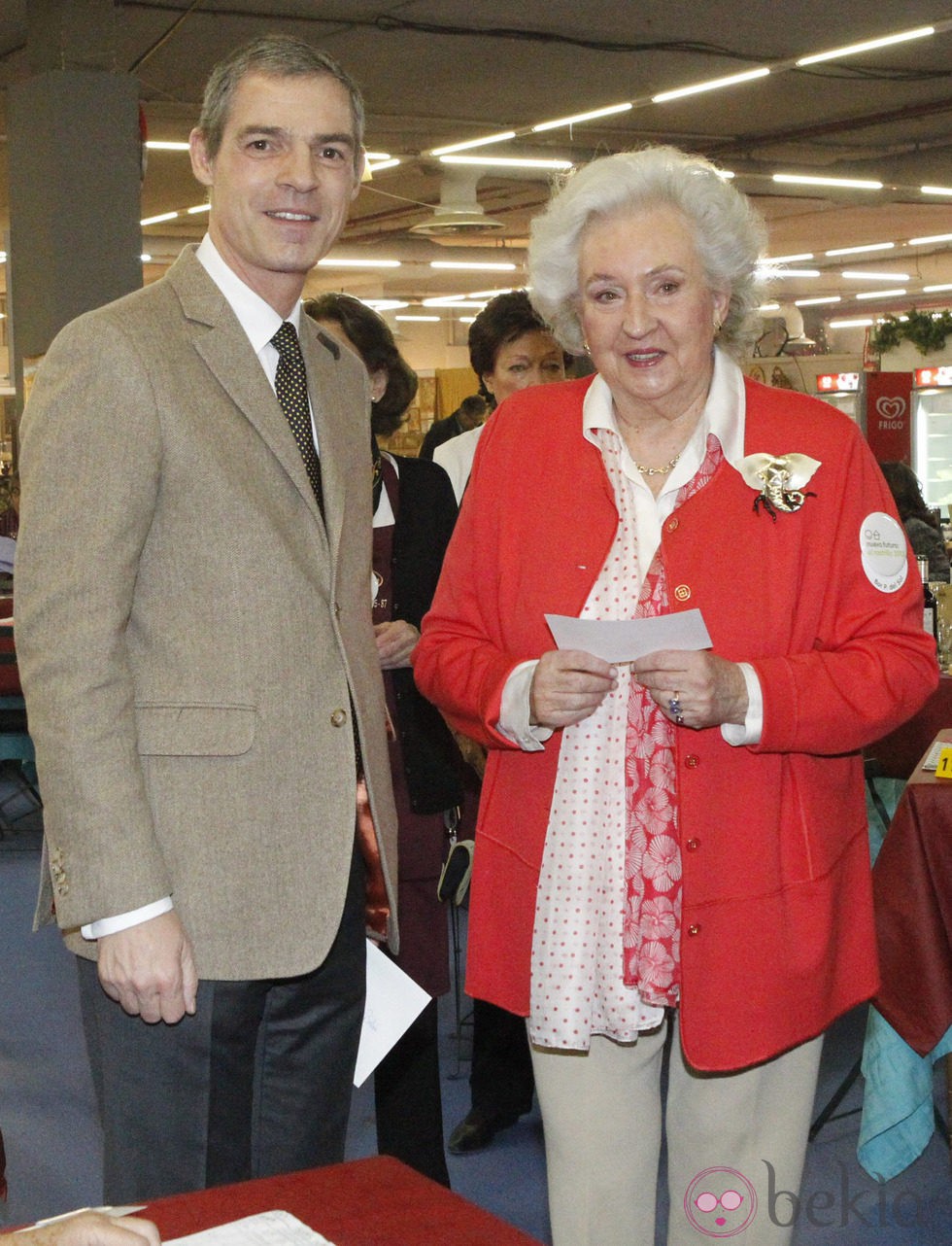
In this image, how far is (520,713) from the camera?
6.44ft

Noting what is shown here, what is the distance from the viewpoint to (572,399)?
7.11 ft

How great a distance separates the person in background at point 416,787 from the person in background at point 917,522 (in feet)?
12.7

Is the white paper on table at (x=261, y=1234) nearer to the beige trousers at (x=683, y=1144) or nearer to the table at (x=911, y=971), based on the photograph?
the beige trousers at (x=683, y=1144)

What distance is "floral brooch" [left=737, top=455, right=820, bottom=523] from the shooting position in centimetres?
194

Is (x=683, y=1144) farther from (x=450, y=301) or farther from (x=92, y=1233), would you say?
(x=450, y=301)

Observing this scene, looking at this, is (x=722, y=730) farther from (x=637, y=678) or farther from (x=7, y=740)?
(x=7, y=740)

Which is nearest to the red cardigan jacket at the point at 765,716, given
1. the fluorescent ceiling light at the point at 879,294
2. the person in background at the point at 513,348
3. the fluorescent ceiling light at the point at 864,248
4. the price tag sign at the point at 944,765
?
the price tag sign at the point at 944,765

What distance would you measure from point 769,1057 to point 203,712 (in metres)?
0.87

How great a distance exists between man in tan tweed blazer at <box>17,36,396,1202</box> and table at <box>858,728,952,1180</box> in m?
1.58

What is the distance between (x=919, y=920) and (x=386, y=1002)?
5.00ft

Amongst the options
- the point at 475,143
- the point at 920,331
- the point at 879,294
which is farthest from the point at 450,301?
the point at 920,331

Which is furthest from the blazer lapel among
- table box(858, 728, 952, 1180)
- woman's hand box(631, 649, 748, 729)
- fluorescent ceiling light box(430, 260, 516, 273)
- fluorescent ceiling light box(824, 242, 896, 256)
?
fluorescent ceiling light box(824, 242, 896, 256)

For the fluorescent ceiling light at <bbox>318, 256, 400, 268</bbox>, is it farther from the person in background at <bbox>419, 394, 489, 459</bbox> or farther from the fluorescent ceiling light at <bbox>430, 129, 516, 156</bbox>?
the person in background at <bbox>419, 394, 489, 459</bbox>

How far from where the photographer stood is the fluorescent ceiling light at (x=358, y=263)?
1806 cm
